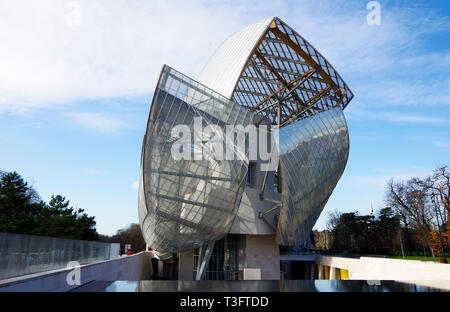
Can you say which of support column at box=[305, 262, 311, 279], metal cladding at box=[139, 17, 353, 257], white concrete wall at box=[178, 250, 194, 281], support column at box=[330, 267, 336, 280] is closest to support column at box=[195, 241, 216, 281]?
metal cladding at box=[139, 17, 353, 257]

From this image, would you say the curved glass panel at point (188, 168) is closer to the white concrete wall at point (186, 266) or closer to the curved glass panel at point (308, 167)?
the curved glass panel at point (308, 167)

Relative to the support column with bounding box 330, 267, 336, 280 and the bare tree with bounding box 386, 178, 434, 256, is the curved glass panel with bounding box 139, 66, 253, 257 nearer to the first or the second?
the support column with bounding box 330, 267, 336, 280

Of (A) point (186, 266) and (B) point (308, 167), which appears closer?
(B) point (308, 167)

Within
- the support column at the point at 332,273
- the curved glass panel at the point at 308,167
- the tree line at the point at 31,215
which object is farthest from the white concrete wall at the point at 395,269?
the tree line at the point at 31,215

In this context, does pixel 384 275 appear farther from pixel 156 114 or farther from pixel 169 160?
pixel 156 114

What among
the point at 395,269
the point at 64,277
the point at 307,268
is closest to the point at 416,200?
the point at 307,268

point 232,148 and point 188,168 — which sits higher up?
point 232,148

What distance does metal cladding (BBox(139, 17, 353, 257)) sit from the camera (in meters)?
17.2

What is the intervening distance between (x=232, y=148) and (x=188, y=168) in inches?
131

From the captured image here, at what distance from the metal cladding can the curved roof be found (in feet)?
0.32

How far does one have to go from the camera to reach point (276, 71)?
29.8 meters

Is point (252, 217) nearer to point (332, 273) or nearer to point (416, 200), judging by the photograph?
point (332, 273)
